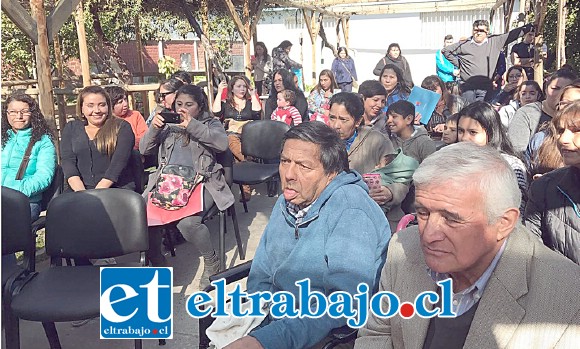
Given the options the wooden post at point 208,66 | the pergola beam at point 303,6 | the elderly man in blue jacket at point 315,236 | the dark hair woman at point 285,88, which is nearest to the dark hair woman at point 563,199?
the elderly man in blue jacket at point 315,236

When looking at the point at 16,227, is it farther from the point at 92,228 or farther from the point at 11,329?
the point at 11,329

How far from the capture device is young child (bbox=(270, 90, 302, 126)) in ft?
20.7

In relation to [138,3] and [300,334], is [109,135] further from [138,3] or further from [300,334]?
[138,3]

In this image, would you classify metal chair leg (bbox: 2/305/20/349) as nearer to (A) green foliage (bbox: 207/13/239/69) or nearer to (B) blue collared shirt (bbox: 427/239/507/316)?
(B) blue collared shirt (bbox: 427/239/507/316)

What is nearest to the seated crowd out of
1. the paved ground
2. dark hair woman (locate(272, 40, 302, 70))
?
the paved ground

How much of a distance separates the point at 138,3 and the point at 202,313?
9367mm

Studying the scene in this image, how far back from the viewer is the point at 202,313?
7.95 ft

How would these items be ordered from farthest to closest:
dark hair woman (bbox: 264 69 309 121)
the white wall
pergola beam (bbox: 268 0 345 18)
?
the white wall
pergola beam (bbox: 268 0 345 18)
dark hair woman (bbox: 264 69 309 121)

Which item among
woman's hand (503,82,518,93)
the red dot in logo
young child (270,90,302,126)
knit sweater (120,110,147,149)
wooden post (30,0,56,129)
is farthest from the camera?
young child (270,90,302,126)

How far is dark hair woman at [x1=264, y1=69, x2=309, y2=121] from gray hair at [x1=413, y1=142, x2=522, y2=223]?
5.06 m

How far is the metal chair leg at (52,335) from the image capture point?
2982 mm

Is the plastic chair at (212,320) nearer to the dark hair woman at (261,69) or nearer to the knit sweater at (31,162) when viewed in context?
the knit sweater at (31,162)

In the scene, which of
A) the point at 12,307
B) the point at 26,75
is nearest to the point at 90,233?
the point at 12,307

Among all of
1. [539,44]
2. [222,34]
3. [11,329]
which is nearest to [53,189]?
[11,329]
